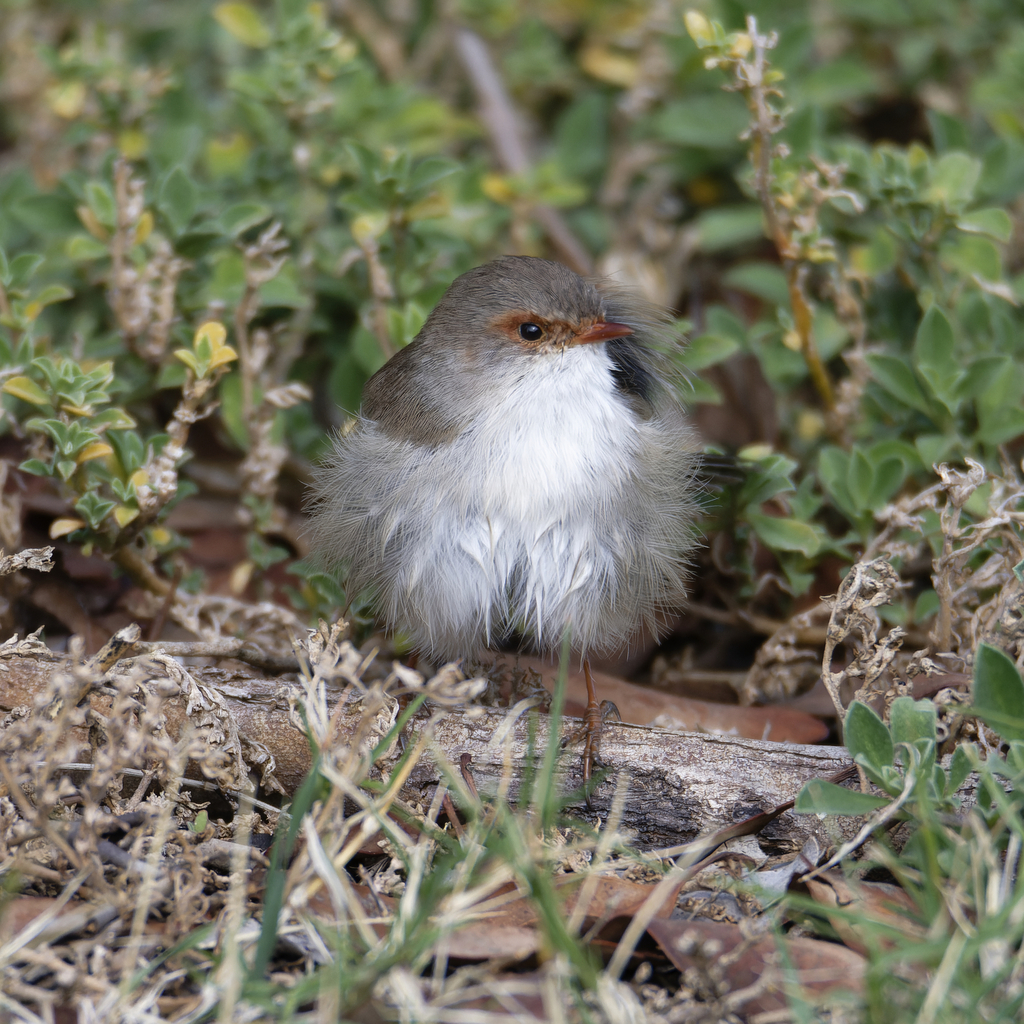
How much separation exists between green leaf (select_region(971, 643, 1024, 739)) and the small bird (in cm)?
109

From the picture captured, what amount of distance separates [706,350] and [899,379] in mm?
733

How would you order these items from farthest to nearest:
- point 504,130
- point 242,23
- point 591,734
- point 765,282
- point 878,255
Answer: point 504,130, point 242,23, point 765,282, point 878,255, point 591,734

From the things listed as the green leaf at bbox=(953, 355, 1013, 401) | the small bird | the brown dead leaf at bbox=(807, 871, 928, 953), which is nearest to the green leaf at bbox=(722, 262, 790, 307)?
the green leaf at bbox=(953, 355, 1013, 401)

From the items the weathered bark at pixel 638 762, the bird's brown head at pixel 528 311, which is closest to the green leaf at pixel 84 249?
the bird's brown head at pixel 528 311

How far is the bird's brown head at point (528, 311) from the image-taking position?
343cm

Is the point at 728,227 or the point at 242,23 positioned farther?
the point at 728,227

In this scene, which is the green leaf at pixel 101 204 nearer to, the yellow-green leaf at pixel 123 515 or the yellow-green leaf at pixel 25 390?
the yellow-green leaf at pixel 25 390

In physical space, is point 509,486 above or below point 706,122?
below

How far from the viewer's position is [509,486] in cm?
316

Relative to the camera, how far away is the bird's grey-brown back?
3.19m

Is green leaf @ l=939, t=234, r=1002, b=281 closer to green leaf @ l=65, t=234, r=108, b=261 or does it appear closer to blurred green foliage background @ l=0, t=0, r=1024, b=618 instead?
blurred green foliage background @ l=0, t=0, r=1024, b=618

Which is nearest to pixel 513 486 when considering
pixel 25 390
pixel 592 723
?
pixel 592 723

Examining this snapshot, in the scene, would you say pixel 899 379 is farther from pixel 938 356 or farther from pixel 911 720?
pixel 911 720

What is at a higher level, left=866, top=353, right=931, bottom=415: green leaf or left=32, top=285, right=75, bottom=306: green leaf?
left=32, top=285, right=75, bottom=306: green leaf
